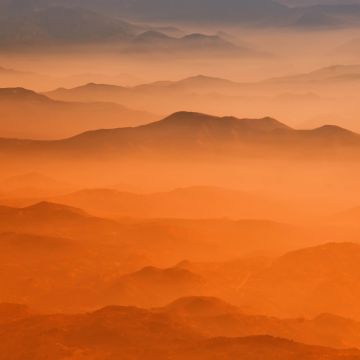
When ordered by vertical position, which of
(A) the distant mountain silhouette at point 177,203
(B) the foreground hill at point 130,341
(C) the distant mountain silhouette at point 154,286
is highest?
(A) the distant mountain silhouette at point 177,203

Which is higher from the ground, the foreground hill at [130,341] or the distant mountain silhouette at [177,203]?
the distant mountain silhouette at [177,203]

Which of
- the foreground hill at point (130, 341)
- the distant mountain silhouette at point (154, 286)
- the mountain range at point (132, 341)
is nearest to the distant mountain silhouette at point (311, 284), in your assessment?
the distant mountain silhouette at point (154, 286)

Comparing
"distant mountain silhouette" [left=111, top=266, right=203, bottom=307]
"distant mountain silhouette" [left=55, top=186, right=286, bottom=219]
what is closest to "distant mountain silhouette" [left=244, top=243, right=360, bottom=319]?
"distant mountain silhouette" [left=111, top=266, right=203, bottom=307]

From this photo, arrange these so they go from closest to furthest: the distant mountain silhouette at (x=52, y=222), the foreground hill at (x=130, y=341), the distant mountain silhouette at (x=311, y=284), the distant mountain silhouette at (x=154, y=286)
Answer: the foreground hill at (x=130, y=341) → the distant mountain silhouette at (x=154, y=286) → the distant mountain silhouette at (x=311, y=284) → the distant mountain silhouette at (x=52, y=222)

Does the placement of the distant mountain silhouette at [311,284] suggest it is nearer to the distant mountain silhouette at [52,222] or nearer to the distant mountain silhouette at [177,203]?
the distant mountain silhouette at [52,222]

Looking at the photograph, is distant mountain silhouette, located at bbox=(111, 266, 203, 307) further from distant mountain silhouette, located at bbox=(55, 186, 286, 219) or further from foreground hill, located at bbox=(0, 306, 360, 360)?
distant mountain silhouette, located at bbox=(55, 186, 286, 219)

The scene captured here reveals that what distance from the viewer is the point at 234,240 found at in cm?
14575

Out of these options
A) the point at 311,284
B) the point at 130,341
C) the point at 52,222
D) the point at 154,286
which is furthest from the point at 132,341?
the point at 52,222

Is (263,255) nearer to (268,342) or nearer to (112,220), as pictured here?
(112,220)

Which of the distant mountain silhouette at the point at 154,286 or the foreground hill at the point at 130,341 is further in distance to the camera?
the distant mountain silhouette at the point at 154,286

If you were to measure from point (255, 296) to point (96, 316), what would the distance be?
3458 centimetres

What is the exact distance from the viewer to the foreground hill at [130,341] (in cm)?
7438

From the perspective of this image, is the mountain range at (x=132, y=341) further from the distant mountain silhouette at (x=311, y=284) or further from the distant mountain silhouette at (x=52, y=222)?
the distant mountain silhouette at (x=52, y=222)

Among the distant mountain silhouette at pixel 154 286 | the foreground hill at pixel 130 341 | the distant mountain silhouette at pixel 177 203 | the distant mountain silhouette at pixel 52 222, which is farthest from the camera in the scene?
the distant mountain silhouette at pixel 177 203
